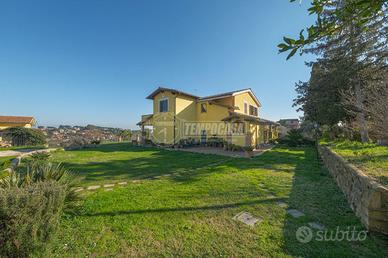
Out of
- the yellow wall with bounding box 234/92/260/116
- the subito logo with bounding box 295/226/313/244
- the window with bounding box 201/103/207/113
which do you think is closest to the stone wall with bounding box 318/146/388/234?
the subito logo with bounding box 295/226/313/244

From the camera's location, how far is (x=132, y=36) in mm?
16594

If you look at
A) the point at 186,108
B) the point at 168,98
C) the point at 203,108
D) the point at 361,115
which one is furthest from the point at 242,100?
the point at 361,115

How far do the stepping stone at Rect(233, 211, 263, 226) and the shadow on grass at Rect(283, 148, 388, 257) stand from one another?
1.82 ft

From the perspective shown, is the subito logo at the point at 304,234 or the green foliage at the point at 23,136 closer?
the subito logo at the point at 304,234

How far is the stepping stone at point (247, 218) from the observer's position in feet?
12.0

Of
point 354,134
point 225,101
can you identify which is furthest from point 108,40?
point 354,134

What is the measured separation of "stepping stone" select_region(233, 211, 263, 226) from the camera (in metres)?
3.67

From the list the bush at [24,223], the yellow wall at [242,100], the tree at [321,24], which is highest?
the yellow wall at [242,100]

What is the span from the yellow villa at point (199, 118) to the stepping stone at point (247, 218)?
523 inches

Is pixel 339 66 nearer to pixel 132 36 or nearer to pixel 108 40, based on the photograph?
pixel 132 36

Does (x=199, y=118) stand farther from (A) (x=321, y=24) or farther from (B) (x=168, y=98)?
(A) (x=321, y=24)

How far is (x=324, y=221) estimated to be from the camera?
365cm

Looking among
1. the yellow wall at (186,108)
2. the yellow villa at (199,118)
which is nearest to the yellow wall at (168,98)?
the yellow villa at (199,118)

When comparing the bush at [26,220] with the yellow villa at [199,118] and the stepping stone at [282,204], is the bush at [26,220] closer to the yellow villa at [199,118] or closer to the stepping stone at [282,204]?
the stepping stone at [282,204]
